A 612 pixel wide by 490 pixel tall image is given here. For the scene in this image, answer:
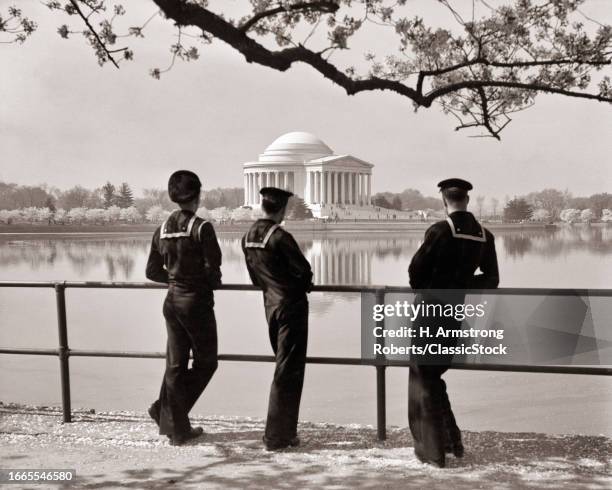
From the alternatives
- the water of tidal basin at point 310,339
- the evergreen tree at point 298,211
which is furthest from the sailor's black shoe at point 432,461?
the evergreen tree at point 298,211

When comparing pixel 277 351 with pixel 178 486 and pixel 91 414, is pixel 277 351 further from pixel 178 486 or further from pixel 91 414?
pixel 91 414

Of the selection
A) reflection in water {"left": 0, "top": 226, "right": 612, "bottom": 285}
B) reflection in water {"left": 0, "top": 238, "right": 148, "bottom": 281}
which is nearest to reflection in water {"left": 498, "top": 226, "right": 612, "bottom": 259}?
reflection in water {"left": 0, "top": 226, "right": 612, "bottom": 285}

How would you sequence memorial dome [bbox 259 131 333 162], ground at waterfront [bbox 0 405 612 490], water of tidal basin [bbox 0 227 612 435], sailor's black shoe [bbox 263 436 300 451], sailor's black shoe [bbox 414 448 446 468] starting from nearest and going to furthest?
ground at waterfront [bbox 0 405 612 490] → sailor's black shoe [bbox 414 448 446 468] → sailor's black shoe [bbox 263 436 300 451] → water of tidal basin [bbox 0 227 612 435] → memorial dome [bbox 259 131 333 162]

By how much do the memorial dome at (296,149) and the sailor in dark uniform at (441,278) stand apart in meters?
84.3

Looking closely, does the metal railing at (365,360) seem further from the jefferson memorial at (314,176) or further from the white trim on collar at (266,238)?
the jefferson memorial at (314,176)

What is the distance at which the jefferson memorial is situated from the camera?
8500cm

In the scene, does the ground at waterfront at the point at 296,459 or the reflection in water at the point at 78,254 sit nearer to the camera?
the ground at waterfront at the point at 296,459

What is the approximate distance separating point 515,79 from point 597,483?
531 centimetres

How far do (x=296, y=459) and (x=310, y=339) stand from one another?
29.1 m

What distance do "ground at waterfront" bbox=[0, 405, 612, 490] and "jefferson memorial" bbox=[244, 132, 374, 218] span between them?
7746 cm

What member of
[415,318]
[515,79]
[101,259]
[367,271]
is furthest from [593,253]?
[415,318]

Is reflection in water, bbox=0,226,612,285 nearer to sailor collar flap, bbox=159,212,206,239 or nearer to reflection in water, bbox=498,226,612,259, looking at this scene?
reflection in water, bbox=498,226,612,259

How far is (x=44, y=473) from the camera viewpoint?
3.95 meters

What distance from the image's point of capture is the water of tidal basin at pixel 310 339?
1997 centimetres
